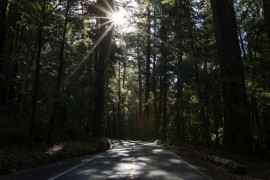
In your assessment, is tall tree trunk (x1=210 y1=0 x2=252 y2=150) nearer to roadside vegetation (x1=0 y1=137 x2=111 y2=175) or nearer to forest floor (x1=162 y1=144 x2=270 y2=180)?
forest floor (x1=162 y1=144 x2=270 y2=180)

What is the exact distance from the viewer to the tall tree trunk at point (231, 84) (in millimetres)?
18766

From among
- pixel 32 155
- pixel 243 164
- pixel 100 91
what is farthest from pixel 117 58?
pixel 243 164

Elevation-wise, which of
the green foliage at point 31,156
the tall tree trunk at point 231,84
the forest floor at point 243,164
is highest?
the tall tree trunk at point 231,84

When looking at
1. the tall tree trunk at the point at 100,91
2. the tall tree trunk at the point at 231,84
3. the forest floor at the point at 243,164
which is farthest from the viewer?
the tall tree trunk at the point at 100,91

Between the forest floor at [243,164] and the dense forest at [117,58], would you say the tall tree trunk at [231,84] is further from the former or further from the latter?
the forest floor at [243,164]

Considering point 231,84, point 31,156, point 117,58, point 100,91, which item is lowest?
point 31,156

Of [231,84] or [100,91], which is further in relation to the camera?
[100,91]

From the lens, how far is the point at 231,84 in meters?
19.4

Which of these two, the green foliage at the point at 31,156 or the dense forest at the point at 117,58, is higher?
the dense forest at the point at 117,58

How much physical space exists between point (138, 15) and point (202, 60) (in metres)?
5.58

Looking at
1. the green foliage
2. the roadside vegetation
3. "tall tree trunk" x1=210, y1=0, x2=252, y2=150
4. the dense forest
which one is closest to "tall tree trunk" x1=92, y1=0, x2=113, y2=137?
the dense forest

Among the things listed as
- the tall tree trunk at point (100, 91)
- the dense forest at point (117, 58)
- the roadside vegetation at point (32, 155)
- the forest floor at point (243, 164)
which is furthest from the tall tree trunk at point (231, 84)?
the tall tree trunk at point (100, 91)

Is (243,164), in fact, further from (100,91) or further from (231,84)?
(100,91)

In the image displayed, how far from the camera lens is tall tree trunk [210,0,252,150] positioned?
18.8 m
